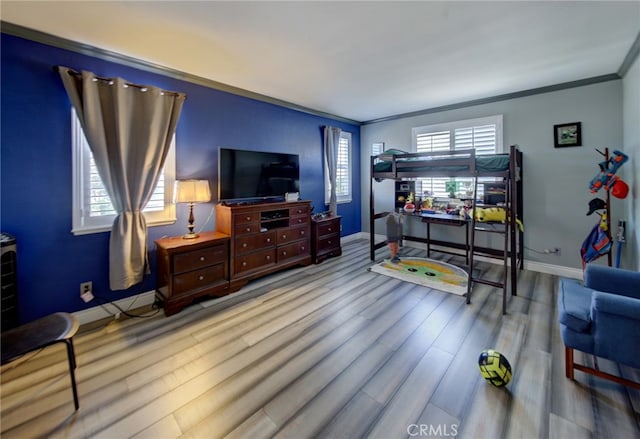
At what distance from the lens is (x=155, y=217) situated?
2984mm

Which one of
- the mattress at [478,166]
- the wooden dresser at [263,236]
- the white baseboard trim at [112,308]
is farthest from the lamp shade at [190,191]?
the mattress at [478,166]

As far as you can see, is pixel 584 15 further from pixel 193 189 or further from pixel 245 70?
pixel 193 189

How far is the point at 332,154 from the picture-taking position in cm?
503

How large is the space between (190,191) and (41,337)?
172 centimetres

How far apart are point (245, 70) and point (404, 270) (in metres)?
3.31

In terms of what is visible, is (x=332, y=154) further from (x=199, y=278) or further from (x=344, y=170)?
(x=199, y=278)

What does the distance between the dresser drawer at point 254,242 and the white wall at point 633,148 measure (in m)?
3.92

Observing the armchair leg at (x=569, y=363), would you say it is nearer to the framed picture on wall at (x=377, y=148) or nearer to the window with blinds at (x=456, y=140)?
the window with blinds at (x=456, y=140)

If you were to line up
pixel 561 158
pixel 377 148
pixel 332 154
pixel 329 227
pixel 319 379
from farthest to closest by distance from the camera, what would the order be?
pixel 377 148 → pixel 332 154 → pixel 329 227 → pixel 561 158 → pixel 319 379

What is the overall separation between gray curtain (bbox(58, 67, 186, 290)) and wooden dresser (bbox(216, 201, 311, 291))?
0.88 meters

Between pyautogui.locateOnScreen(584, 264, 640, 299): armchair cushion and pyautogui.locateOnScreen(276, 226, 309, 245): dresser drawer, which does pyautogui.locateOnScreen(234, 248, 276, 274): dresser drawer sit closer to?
pyautogui.locateOnScreen(276, 226, 309, 245): dresser drawer

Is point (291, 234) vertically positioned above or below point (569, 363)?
above

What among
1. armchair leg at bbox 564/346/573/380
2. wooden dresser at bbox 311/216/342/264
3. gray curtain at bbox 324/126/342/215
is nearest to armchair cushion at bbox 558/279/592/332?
armchair leg at bbox 564/346/573/380

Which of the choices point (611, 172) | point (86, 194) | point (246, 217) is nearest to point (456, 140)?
point (611, 172)
